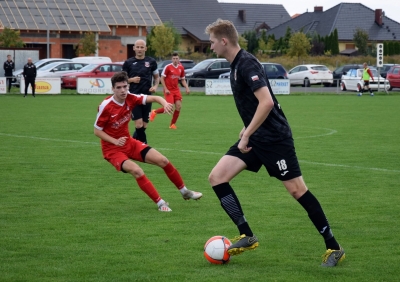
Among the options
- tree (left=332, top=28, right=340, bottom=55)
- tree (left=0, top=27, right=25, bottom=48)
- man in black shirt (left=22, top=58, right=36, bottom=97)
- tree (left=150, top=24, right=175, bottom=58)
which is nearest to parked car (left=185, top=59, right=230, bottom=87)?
man in black shirt (left=22, top=58, right=36, bottom=97)

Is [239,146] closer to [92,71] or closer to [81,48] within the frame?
[92,71]

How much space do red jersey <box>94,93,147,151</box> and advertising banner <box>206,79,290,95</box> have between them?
92.9 feet

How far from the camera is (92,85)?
3588cm

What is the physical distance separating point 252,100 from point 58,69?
1360 inches

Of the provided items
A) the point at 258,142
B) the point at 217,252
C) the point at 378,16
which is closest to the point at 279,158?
the point at 258,142

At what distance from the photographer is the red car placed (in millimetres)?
37713

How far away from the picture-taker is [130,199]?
30.1ft

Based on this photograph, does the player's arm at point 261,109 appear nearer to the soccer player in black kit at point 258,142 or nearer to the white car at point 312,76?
the soccer player in black kit at point 258,142

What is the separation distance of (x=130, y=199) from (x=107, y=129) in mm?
1083

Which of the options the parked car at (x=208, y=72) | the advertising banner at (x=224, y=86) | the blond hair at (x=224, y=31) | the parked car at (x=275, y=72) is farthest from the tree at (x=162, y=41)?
the blond hair at (x=224, y=31)

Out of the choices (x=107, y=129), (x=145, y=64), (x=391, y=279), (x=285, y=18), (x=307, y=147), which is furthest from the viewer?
(x=285, y=18)

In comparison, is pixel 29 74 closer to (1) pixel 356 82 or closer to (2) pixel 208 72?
(2) pixel 208 72

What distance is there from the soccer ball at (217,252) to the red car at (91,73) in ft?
105

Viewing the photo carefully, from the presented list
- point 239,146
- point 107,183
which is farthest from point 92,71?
point 239,146
